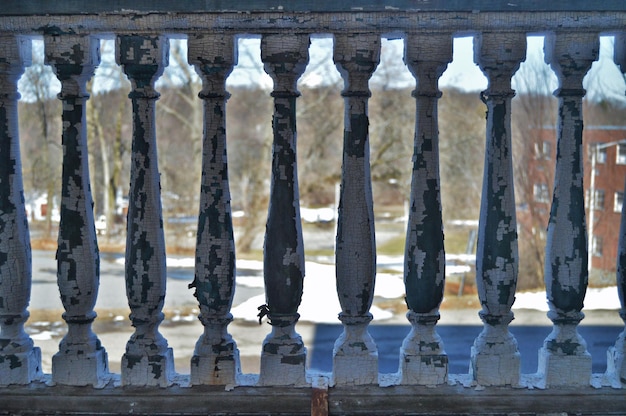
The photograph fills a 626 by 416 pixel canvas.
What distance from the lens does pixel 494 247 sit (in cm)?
153

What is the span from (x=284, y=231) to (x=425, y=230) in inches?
12.7

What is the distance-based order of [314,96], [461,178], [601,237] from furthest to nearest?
[314,96]
[461,178]
[601,237]

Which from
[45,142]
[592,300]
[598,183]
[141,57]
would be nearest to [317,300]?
[592,300]

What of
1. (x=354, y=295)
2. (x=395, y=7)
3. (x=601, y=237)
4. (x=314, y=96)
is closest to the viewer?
(x=395, y=7)

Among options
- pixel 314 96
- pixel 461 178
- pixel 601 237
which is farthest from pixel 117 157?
pixel 601 237

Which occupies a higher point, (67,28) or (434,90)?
(67,28)

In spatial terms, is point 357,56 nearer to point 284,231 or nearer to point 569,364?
point 284,231

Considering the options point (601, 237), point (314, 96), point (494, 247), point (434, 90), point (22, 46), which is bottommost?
point (601, 237)

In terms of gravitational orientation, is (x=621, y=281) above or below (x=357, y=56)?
below

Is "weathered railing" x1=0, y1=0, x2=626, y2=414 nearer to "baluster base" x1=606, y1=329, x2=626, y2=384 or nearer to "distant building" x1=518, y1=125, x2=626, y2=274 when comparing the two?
"baluster base" x1=606, y1=329, x2=626, y2=384

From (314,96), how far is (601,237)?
28.0 feet

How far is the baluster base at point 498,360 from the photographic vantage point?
1.57 meters

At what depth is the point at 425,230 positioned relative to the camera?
1542 millimetres

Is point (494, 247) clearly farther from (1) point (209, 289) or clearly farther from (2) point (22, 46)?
(2) point (22, 46)
